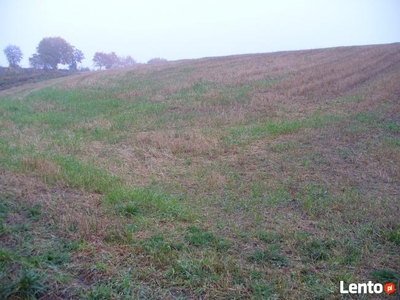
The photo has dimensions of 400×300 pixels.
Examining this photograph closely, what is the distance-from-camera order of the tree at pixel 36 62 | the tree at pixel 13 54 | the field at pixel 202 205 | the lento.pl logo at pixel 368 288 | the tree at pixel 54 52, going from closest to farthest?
the lento.pl logo at pixel 368 288 → the field at pixel 202 205 → the tree at pixel 54 52 → the tree at pixel 36 62 → the tree at pixel 13 54

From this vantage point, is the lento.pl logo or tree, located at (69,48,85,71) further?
tree, located at (69,48,85,71)

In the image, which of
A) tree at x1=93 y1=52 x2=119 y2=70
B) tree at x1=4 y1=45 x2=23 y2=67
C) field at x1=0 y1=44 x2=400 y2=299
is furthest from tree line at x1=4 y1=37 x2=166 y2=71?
field at x1=0 y1=44 x2=400 y2=299

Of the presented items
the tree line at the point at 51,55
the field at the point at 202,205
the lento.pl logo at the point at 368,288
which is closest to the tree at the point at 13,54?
the tree line at the point at 51,55

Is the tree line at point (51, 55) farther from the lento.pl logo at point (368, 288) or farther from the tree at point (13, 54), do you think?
the lento.pl logo at point (368, 288)

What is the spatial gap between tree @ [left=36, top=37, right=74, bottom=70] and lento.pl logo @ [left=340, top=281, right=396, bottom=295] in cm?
8217

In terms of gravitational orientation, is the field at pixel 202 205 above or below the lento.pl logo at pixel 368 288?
above

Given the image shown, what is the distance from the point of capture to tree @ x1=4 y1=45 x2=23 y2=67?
292 ft

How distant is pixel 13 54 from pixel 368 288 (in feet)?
336

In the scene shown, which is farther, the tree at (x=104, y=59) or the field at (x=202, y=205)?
the tree at (x=104, y=59)

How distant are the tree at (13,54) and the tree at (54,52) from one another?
52.2 ft

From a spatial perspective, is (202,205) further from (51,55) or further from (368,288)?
(51,55)

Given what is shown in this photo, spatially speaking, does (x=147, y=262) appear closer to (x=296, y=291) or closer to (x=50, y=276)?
(x=50, y=276)

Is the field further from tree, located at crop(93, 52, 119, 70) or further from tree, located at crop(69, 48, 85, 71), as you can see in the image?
tree, located at crop(93, 52, 119, 70)

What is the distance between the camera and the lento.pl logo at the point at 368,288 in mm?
3717
